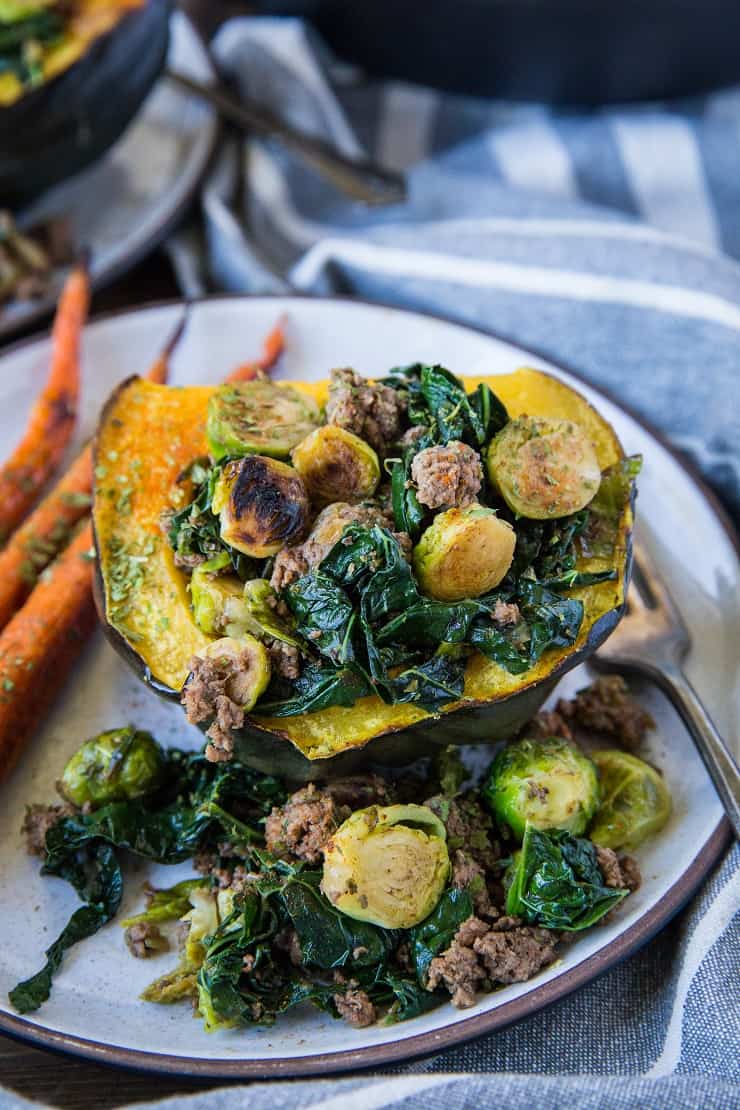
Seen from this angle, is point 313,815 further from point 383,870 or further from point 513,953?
A: point 513,953

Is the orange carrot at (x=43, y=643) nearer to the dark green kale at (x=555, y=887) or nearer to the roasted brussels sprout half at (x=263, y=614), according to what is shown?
the roasted brussels sprout half at (x=263, y=614)

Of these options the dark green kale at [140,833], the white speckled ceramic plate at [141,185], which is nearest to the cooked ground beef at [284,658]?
the dark green kale at [140,833]

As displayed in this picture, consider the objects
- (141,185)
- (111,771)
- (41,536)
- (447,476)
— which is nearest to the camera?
(447,476)

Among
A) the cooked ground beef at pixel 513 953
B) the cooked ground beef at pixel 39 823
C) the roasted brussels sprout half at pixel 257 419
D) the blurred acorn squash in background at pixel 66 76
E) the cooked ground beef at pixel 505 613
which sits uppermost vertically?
the blurred acorn squash in background at pixel 66 76

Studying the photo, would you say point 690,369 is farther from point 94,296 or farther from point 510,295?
point 94,296

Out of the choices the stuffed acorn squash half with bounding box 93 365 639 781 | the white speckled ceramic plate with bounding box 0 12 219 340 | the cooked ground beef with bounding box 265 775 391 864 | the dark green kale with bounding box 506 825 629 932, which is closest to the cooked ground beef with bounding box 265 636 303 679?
the stuffed acorn squash half with bounding box 93 365 639 781

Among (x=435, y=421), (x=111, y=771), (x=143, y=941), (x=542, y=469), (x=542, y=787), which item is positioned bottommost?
(x=542, y=787)

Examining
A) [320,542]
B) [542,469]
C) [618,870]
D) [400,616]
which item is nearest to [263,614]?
[320,542]

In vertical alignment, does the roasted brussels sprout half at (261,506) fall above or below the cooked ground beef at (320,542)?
above

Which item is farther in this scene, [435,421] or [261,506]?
[435,421]
